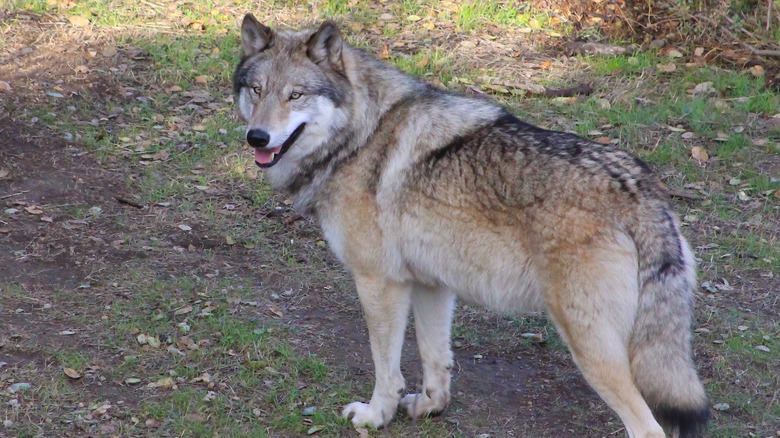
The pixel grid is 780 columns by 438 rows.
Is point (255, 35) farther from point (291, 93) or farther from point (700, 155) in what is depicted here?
point (700, 155)

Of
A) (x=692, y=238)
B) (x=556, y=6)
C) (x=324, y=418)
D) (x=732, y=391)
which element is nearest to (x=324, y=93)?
(x=324, y=418)

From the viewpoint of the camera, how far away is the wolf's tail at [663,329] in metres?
3.63

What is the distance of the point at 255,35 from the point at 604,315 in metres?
2.35

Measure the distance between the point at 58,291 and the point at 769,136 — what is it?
5.94 metres

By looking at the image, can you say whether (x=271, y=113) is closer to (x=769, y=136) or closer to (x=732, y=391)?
(x=732, y=391)

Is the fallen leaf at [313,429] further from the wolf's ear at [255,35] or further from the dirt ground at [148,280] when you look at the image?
the wolf's ear at [255,35]

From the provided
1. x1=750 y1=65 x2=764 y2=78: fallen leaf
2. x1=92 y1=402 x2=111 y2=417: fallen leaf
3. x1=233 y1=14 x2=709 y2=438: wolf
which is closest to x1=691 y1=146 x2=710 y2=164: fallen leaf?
x1=750 y1=65 x2=764 y2=78: fallen leaf

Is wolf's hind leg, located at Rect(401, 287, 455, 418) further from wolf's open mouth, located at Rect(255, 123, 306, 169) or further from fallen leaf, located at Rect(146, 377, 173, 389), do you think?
fallen leaf, located at Rect(146, 377, 173, 389)

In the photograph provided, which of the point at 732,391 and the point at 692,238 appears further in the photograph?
the point at 692,238

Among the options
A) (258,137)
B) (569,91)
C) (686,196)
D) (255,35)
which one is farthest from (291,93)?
(569,91)

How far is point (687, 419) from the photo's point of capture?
3.59 m

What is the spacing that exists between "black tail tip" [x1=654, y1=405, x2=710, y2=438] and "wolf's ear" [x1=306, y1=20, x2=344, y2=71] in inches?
92.8

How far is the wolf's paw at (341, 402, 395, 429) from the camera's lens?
176 inches

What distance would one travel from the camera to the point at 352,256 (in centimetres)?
431
